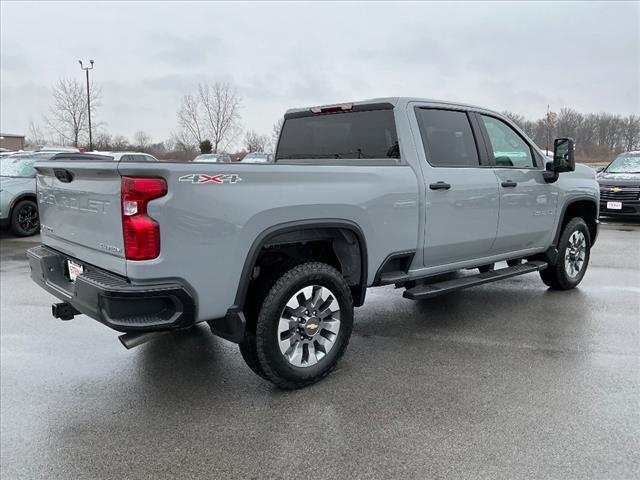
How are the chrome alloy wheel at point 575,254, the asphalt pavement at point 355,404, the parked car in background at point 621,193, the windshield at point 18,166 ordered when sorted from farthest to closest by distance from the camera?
the parked car in background at point 621,193 < the windshield at point 18,166 < the chrome alloy wheel at point 575,254 < the asphalt pavement at point 355,404

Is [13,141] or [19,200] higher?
[13,141]

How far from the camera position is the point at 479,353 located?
13.8ft

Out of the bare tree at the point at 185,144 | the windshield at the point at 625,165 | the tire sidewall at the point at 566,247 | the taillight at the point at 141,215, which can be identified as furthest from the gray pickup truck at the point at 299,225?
the bare tree at the point at 185,144

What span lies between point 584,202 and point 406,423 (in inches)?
173

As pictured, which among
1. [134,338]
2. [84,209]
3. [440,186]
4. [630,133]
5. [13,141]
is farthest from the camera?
[13,141]

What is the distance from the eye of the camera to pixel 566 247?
19.5ft

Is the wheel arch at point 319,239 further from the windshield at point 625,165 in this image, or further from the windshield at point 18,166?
the windshield at point 625,165

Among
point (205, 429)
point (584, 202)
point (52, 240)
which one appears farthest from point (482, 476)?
point (584, 202)

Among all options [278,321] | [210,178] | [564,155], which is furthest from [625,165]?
[210,178]

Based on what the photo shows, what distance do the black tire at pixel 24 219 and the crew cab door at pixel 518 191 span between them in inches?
359

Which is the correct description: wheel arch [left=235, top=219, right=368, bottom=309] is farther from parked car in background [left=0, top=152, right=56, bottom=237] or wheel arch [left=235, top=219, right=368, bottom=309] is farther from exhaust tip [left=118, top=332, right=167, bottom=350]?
parked car in background [left=0, top=152, right=56, bottom=237]

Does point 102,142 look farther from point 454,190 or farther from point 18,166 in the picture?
point 454,190

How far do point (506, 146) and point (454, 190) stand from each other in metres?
1.24

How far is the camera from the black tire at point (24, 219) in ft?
33.5
